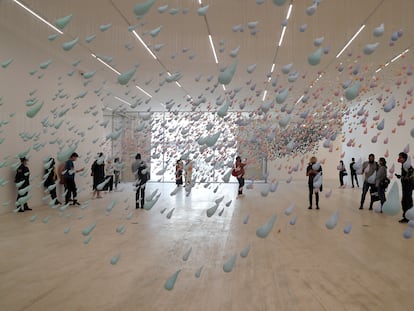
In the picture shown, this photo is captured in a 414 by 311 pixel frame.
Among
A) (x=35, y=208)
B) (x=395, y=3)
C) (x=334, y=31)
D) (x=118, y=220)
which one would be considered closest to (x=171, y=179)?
(x=35, y=208)

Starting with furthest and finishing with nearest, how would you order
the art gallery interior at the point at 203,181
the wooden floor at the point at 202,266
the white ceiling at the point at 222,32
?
1. the white ceiling at the point at 222,32
2. the wooden floor at the point at 202,266
3. the art gallery interior at the point at 203,181

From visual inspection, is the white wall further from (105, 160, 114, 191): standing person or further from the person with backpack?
the person with backpack

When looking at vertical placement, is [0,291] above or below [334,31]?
below

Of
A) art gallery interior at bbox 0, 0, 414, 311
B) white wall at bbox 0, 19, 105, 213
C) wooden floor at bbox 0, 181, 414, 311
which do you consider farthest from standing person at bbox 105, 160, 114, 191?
wooden floor at bbox 0, 181, 414, 311

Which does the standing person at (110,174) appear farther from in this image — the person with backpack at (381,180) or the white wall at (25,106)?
the person with backpack at (381,180)

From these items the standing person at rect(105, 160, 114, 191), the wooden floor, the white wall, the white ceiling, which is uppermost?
the white ceiling

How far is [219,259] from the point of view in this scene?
3.99m

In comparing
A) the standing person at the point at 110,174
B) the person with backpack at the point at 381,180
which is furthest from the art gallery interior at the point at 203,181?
the standing person at the point at 110,174

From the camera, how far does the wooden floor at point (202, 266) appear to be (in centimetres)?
282

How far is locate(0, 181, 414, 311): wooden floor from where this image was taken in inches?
111

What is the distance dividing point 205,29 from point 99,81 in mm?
5612

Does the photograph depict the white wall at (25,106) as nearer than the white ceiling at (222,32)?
No

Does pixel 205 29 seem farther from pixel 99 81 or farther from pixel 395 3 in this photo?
pixel 99 81

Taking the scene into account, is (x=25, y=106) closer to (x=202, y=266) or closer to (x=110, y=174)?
(x=110, y=174)
